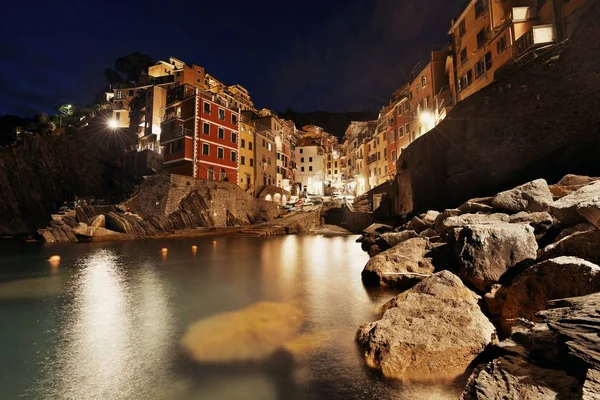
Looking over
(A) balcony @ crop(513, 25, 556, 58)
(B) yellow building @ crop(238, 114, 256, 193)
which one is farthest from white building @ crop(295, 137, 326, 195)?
(A) balcony @ crop(513, 25, 556, 58)

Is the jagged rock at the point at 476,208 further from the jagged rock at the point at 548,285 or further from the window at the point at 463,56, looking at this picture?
the window at the point at 463,56

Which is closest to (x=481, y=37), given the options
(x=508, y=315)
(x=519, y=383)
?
(x=508, y=315)

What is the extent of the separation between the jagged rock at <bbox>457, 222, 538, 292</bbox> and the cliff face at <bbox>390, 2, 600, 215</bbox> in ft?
38.1

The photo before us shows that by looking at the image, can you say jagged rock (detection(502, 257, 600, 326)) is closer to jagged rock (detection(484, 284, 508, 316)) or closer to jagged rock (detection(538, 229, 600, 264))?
jagged rock (detection(484, 284, 508, 316))

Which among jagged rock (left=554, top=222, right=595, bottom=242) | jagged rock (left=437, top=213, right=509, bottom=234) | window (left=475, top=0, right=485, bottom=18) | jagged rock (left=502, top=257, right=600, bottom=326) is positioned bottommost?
jagged rock (left=502, top=257, right=600, bottom=326)

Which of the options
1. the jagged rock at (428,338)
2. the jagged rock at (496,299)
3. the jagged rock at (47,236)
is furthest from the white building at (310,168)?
the jagged rock at (428,338)

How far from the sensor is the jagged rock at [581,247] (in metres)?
6.30

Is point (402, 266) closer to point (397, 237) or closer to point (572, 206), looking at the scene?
point (572, 206)

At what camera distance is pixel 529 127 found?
17.8 m

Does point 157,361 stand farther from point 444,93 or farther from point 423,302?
point 444,93

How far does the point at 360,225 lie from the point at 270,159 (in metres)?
27.2

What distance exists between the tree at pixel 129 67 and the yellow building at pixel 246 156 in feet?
241

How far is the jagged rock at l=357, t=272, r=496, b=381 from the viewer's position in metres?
5.50

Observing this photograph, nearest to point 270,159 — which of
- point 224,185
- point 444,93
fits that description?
point 224,185
